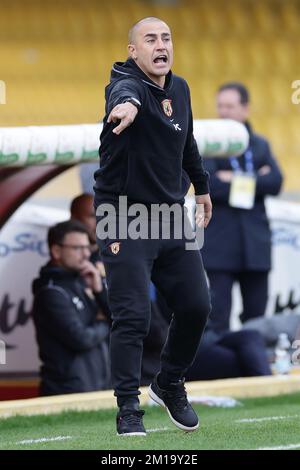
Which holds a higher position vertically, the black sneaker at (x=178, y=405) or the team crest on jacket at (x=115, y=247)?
the team crest on jacket at (x=115, y=247)

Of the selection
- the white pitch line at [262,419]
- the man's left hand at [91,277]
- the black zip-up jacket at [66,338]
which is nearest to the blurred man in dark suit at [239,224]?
the man's left hand at [91,277]

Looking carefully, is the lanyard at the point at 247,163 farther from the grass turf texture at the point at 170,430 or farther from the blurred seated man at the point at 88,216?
the grass turf texture at the point at 170,430

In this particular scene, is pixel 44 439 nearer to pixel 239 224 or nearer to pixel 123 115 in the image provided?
pixel 123 115

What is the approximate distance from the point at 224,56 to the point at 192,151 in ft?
32.3

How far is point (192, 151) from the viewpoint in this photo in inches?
251

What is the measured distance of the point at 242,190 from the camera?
398 inches

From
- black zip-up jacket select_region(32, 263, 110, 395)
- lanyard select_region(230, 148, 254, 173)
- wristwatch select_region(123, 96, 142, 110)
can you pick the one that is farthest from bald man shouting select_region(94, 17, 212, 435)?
lanyard select_region(230, 148, 254, 173)

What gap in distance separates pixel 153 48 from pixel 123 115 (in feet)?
1.87

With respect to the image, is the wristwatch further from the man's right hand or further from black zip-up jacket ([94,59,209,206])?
black zip-up jacket ([94,59,209,206])

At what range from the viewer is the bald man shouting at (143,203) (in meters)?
6.02

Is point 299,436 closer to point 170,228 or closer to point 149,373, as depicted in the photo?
point 170,228

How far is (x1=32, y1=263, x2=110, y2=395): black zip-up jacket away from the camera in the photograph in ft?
28.5

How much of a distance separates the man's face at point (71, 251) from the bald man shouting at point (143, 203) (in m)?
2.76

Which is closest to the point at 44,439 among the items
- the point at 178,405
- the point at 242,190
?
the point at 178,405
